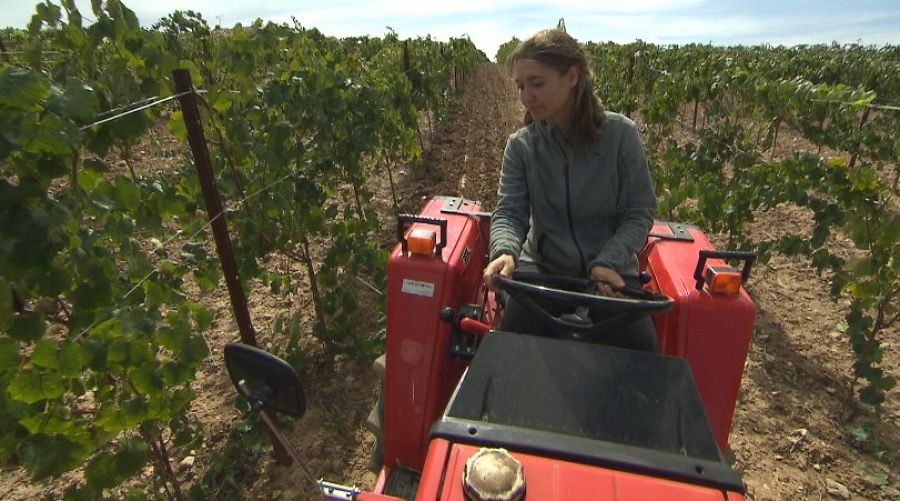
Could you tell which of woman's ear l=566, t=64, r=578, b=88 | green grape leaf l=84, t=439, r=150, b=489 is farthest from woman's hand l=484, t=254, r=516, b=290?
green grape leaf l=84, t=439, r=150, b=489

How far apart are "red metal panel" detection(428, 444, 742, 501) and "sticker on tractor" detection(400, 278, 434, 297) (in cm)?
95

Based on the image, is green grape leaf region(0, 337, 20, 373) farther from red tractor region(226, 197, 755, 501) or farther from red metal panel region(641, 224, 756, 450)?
red metal panel region(641, 224, 756, 450)

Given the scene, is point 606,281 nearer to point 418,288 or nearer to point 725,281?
point 725,281

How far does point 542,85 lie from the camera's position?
190 cm

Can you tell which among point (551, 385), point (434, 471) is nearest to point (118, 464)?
point (434, 471)

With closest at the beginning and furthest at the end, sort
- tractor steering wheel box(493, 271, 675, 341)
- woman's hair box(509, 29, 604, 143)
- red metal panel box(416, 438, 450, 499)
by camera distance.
Answer: 1. red metal panel box(416, 438, 450, 499)
2. tractor steering wheel box(493, 271, 675, 341)
3. woman's hair box(509, 29, 604, 143)

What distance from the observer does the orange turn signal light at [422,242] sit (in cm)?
197

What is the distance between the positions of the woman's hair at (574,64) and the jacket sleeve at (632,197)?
0.14 metres

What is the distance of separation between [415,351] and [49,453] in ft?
3.65

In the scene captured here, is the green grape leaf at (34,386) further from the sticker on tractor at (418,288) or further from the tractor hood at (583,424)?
the sticker on tractor at (418,288)

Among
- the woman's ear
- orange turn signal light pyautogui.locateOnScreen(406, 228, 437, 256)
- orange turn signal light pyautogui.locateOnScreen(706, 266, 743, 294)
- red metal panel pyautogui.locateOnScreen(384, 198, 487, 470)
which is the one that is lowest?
red metal panel pyautogui.locateOnScreen(384, 198, 487, 470)

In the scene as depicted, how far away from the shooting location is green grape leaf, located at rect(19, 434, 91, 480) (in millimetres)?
1036

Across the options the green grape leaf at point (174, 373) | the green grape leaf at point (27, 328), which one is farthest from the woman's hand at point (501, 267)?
the green grape leaf at point (27, 328)

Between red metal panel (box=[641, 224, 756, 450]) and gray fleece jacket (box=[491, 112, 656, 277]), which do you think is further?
gray fleece jacket (box=[491, 112, 656, 277])
